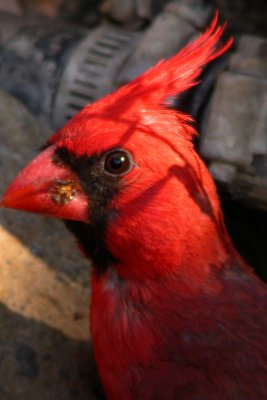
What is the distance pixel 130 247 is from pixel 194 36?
3.59 feet

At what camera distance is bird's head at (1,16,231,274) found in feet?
4.52

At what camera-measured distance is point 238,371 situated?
1379 millimetres

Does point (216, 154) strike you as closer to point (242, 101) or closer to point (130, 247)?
point (242, 101)

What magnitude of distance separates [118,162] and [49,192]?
0.20 metres

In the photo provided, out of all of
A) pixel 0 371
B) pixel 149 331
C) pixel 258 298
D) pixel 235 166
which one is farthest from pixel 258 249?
pixel 0 371

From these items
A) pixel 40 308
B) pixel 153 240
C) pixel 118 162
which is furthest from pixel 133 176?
pixel 40 308

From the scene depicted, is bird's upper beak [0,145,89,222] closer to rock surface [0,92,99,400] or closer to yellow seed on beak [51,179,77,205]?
yellow seed on beak [51,179,77,205]

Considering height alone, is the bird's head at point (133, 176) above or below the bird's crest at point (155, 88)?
below

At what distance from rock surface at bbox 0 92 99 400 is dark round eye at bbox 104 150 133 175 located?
0.52 metres

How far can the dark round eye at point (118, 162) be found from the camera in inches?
53.7

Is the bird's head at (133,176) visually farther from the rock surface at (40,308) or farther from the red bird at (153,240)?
the rock surface at (40,308)

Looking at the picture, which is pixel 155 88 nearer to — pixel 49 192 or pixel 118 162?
pixel 118 162

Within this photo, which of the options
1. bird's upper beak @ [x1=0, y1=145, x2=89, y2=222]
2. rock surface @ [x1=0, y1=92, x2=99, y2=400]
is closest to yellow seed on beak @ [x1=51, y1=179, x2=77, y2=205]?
bird's upper beak @ [x1=0, y1=145, x2=89, y2=222]

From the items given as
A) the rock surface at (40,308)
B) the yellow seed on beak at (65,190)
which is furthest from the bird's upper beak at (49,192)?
the rock surface at (40,308)
